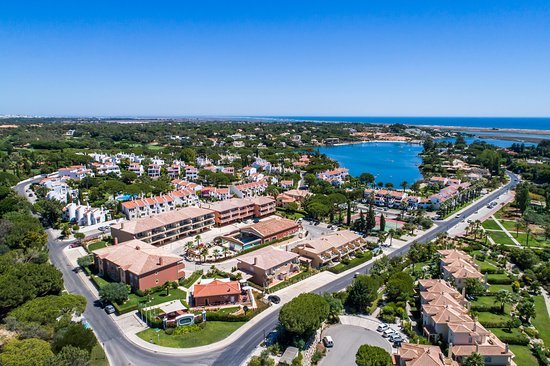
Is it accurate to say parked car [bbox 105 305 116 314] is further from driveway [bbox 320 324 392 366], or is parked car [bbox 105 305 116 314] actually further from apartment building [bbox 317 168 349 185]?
apartment building [bbox 317 168 349 185]

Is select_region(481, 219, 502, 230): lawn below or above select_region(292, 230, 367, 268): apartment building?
below

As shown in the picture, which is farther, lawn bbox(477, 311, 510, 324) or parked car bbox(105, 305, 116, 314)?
parked car bbox(105, 305, 116, 314)

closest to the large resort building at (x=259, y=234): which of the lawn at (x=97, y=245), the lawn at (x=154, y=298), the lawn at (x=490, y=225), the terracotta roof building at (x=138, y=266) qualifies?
→ the terracotta roof building at (x=138, y=266)

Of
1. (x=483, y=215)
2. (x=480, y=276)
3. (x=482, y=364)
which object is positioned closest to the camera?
(x=482, y=364)

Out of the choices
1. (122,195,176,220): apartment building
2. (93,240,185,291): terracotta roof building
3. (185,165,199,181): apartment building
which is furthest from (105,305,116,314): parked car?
(185,165,199,181): apartment building

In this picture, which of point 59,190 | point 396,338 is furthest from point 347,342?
point 59,190

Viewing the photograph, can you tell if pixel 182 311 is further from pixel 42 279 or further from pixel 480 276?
pixel 480 276

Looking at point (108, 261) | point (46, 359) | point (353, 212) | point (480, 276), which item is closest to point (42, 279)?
point (108, 261)
